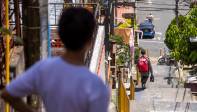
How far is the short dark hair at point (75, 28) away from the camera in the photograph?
3.00 m

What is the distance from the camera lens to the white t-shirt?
2973mm

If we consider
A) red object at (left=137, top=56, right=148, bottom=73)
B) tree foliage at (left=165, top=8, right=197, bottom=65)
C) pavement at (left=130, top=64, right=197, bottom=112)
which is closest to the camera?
pavement at (left=130, top=64, right=197, bottom=112)

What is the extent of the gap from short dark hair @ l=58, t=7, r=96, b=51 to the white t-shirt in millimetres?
112

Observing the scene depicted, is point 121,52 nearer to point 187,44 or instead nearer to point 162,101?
point 187,44

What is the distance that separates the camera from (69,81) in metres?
3.01

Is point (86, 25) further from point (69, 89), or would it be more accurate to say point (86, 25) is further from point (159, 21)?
point (159, 21)

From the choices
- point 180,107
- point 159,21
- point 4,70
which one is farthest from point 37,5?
point 159,21

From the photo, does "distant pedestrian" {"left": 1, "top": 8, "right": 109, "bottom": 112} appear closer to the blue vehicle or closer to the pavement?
the pavement

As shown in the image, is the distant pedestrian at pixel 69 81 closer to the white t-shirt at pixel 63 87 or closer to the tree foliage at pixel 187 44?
the white t-shirt at pixel 63 87

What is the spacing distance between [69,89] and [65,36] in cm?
26

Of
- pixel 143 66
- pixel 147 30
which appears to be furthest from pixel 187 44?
pixel 147 30

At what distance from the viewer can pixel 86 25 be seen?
3.04 meters

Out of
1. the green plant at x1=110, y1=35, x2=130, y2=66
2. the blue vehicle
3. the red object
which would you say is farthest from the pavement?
the blue vehicle

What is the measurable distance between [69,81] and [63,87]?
1.7 inches
